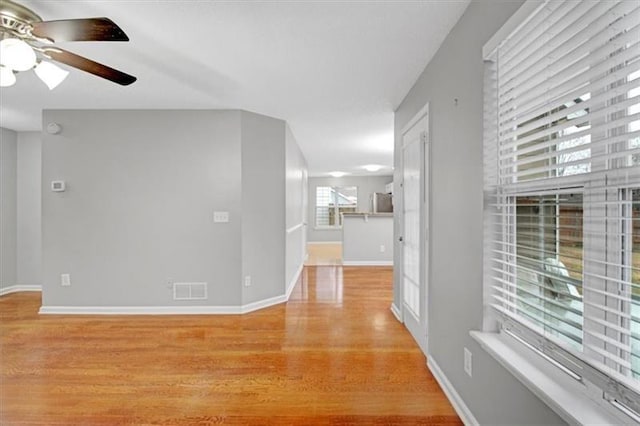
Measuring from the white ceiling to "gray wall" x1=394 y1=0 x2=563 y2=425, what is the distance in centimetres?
26

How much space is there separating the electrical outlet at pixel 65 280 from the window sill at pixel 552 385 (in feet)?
14.3

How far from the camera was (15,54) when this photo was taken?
5.66 ft

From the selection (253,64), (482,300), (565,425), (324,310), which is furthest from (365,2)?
(324,310)

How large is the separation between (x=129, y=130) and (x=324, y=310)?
3099 mm

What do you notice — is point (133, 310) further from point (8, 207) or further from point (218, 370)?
point (8, 207)

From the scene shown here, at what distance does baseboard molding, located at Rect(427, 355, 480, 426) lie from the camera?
184cm

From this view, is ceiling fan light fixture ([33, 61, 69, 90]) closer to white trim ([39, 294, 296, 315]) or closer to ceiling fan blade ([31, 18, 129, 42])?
ceiling fan blade ([31, 18, 129, 42])

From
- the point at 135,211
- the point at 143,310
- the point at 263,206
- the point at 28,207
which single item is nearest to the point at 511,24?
the point at 263,206

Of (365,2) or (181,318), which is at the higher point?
(365,2)

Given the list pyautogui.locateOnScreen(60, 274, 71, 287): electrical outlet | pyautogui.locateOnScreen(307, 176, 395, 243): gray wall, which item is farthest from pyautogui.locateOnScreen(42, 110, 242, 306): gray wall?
pyautogui.locateOnScreen(307, 176, 395, 243): gray wall

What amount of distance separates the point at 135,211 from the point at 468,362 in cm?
371

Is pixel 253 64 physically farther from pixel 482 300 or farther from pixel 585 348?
pixel 585 348

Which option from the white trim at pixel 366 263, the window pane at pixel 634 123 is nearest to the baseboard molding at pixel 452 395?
the window pane at pixel 634 123

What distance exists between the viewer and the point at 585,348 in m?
1.08
